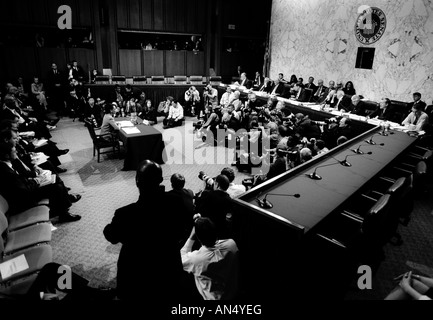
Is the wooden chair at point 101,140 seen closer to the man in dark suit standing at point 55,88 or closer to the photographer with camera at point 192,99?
the photographer with camera at point 192,99

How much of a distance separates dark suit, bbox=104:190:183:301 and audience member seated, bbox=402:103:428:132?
20.7ft

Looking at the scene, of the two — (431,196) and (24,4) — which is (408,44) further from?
(24,4)

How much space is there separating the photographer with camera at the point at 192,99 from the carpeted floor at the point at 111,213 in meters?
2.81

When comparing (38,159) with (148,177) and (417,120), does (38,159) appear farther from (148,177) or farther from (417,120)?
(417,120)

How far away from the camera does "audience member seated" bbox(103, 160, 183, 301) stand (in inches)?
71.6

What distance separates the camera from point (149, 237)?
1857mm

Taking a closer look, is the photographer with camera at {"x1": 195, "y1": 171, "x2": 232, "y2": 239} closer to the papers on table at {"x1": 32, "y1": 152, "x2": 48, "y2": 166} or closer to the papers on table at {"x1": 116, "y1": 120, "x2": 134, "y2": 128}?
the papers on table at {"x1": 32, "y1": 152, "x2": 48, "y2": 166}

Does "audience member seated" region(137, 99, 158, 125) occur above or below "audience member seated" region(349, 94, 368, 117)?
below

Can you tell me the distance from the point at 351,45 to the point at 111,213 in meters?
9.46

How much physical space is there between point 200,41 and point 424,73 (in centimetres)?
855

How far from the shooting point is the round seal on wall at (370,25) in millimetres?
9117

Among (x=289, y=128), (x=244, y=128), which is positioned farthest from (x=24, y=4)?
(x=289, y=128)

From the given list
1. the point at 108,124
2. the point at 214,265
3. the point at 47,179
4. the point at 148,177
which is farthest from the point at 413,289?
the point at 108,124

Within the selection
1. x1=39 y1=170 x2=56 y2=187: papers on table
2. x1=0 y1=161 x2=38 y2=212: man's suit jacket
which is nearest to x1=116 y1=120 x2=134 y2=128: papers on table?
x1=39 y1=170 x2=56 y2=187: papers on table
